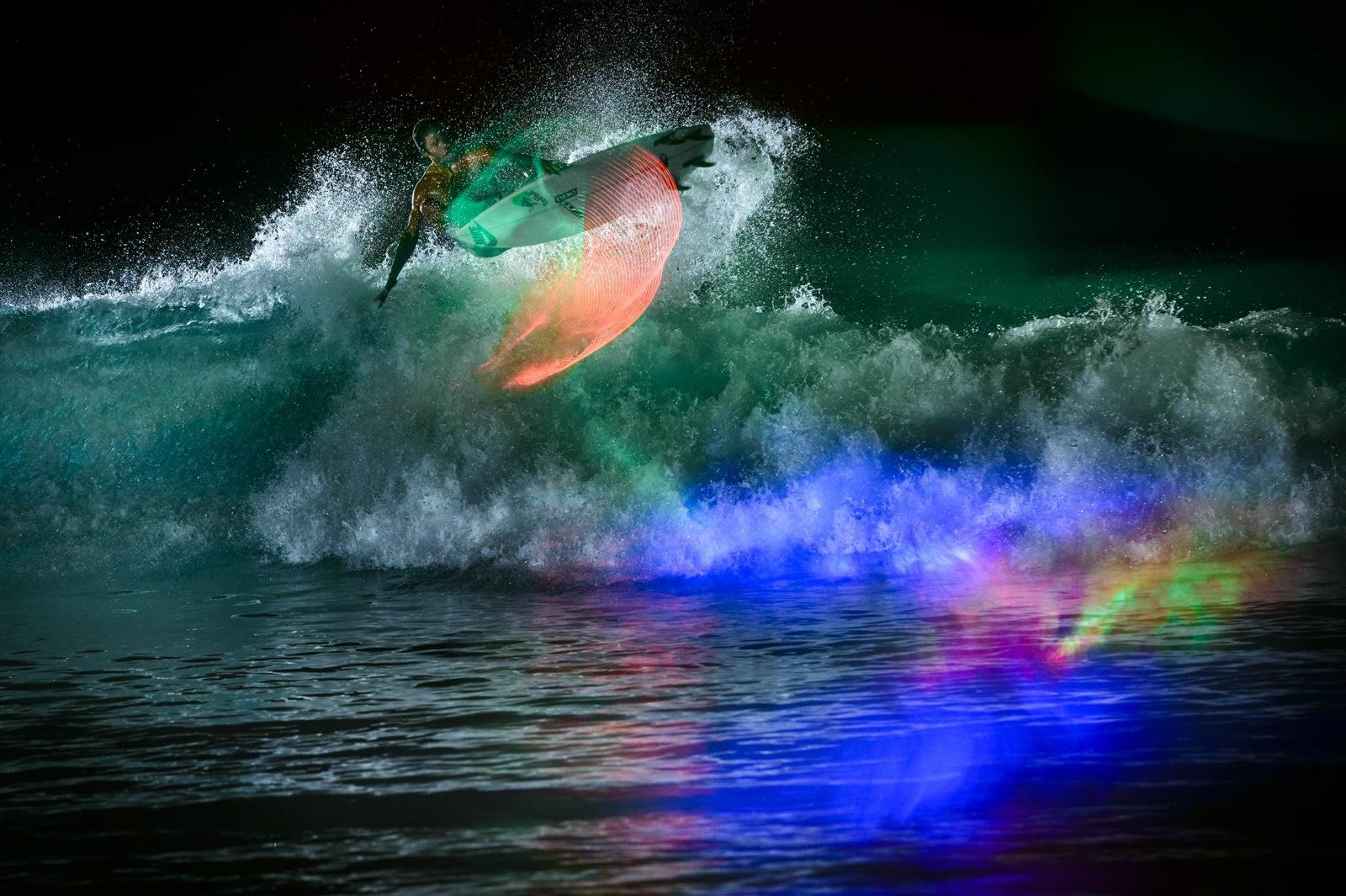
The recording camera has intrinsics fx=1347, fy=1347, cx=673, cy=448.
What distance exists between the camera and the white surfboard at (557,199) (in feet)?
36.5

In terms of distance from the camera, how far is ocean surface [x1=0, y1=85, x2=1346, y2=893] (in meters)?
3.35

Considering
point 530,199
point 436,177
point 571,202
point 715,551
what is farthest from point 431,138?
point 715,551

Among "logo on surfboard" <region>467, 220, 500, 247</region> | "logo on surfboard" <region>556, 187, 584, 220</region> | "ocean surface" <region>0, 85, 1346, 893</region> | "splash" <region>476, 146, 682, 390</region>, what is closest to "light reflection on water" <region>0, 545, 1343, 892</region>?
"ocean surface" <region>0, 85, 1346, 893</region>

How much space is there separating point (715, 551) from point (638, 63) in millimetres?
8048

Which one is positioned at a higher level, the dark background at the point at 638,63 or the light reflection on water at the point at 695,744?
the dark background at the point at 638,63

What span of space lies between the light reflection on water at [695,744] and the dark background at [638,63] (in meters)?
9.86

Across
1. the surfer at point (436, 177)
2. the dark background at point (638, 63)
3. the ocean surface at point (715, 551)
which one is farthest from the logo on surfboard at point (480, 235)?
the dark background at point (638, 63)

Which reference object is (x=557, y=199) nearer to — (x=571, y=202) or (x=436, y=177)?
(x=571, y=202)

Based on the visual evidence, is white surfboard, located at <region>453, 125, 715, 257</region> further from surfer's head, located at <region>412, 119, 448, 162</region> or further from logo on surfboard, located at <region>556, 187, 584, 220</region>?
surfer's head, located at <region>412, 119, 448, 162</region>

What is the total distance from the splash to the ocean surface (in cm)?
24

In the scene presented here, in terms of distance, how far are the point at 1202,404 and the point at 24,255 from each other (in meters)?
13.3

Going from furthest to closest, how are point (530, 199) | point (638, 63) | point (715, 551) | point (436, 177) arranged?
→ 1. point (638, 63)
2. point (530, 199)
3. point (436, 177)
4. point (715, 551)

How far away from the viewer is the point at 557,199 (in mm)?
11250

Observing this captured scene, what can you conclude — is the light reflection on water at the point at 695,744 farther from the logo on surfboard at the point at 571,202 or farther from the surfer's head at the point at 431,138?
the logo on surfboard at the point at 571,202
